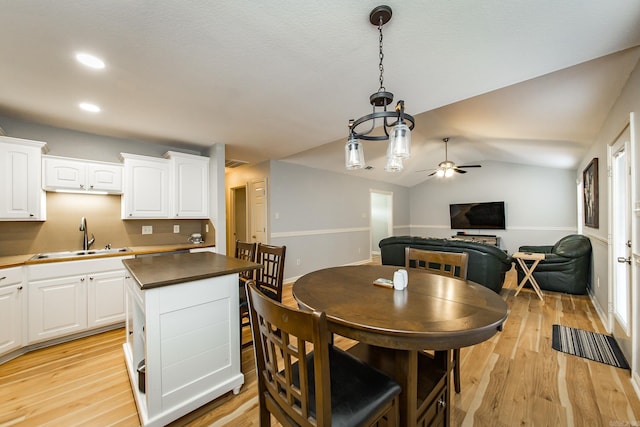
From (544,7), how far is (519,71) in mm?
624

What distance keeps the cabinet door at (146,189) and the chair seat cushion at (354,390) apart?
293 cm

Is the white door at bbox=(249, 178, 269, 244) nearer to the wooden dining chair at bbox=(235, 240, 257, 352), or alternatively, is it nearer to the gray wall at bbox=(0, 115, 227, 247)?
the gray wall at bbox=(0, 115, 227, 247)

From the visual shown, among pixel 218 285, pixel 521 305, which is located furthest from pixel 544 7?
pixel 521 305

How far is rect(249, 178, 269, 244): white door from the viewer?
469 cm

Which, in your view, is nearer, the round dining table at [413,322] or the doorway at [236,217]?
the round dining table at [413,322]

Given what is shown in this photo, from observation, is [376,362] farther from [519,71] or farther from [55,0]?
[55,0]

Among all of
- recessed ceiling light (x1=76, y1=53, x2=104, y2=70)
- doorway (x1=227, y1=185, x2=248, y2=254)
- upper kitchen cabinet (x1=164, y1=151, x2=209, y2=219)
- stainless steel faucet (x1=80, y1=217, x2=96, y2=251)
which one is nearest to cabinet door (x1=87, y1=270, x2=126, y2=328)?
stainless steel faucet (x1=80, y1=217, x2=96, y2=251)

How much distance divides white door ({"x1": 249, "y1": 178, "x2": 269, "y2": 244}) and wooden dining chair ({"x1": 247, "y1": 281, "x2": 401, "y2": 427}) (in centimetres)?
358

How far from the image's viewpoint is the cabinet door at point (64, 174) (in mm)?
2611

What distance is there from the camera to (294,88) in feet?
6.82

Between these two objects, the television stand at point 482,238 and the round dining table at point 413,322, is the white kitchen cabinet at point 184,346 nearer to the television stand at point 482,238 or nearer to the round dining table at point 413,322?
the round dining table at point 413,322

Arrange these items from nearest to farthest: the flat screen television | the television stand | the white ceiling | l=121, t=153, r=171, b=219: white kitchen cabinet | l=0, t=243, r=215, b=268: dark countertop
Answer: the white ceiling, l=0, t=243, r=215, b=268: dark countertop, l=121, t=153, r=171, b=219: white kitchen cabinet, the television stand, the flat screen television

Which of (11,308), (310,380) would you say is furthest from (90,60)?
(310,380)

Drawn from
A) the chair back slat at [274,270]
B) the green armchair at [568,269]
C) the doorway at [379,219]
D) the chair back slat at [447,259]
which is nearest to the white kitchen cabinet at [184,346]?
the chair back slat at [274,270]
